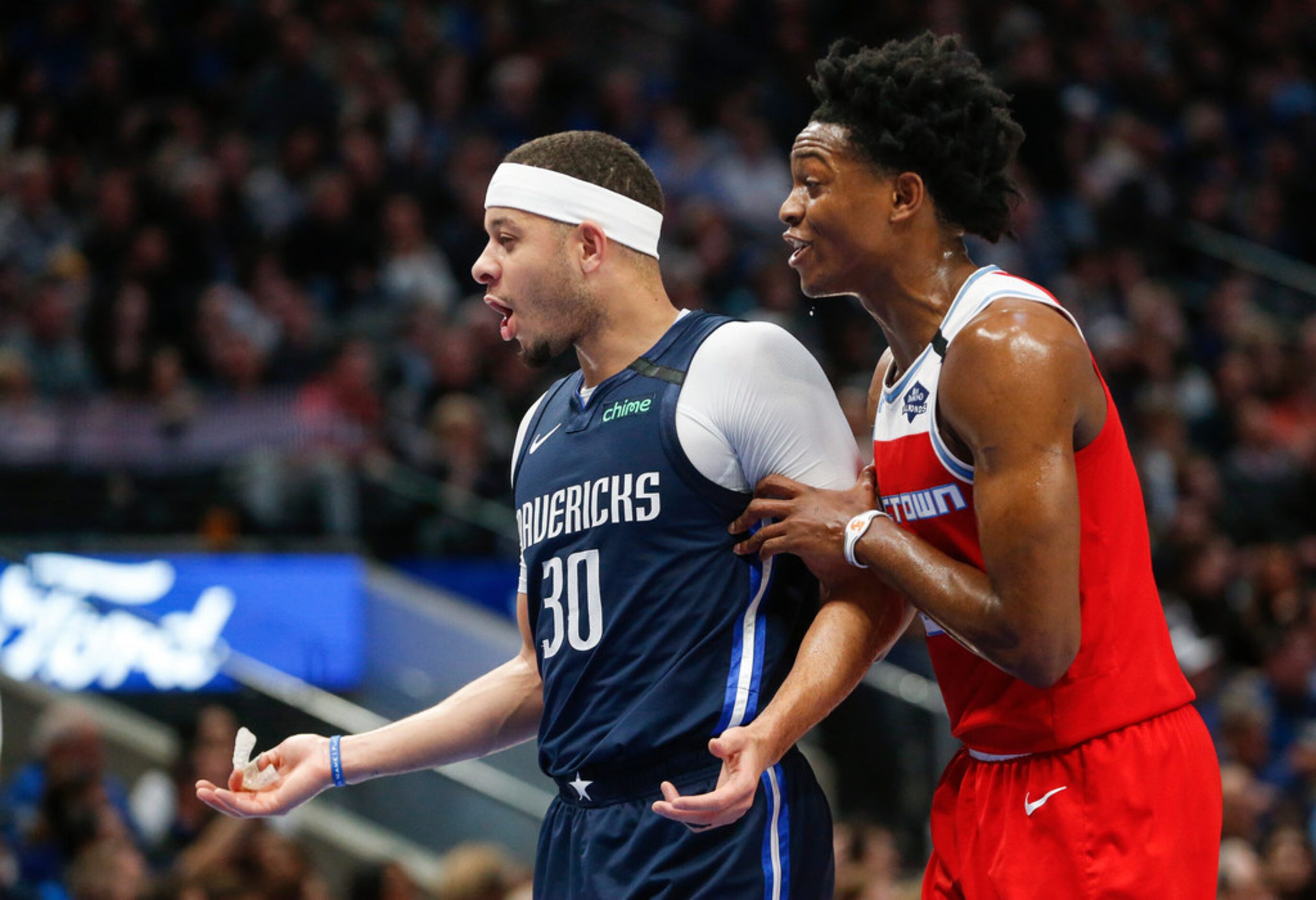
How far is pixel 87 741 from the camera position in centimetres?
841

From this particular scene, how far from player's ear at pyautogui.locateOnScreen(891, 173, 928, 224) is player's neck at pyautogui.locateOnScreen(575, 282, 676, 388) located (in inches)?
26.3

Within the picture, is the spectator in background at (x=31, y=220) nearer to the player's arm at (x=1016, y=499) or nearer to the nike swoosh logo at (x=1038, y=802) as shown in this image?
the player's arm at (x=1016, y=499)

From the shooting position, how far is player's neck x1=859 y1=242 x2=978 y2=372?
12.3 ft

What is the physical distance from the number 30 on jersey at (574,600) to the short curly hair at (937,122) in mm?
1188

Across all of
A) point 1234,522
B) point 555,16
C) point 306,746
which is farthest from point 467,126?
point 306,746

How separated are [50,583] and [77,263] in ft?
11.4

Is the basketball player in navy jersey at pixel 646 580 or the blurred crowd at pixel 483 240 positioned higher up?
the blurred crowd at pixel 483 240

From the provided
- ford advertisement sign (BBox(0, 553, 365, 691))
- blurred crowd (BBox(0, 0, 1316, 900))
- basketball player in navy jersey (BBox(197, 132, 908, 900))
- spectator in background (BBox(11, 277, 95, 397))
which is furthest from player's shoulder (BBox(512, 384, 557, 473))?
spectator in background (BBox(11, 277, 95, 397))

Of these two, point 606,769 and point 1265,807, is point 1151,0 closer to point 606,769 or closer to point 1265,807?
point 1265,807

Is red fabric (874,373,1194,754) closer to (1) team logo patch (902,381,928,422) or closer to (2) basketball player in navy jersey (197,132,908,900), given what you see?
(1) team logo patch (902,381,928,422)

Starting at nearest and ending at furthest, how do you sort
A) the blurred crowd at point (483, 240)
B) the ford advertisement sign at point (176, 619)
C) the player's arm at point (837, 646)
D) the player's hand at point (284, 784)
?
1. the player's arm at point (837, 646)
2. the player's hand at point (284, 784)
3. the ford advertisement sign at point (176, 619)
4. the blurred crowd at point (483, 240)

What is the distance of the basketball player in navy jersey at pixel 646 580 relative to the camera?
3.66 m

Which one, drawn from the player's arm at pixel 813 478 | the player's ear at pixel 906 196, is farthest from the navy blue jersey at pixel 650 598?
the player's ear at pixel 906 196

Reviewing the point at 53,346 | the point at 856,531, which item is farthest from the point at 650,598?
the point at 53,346
